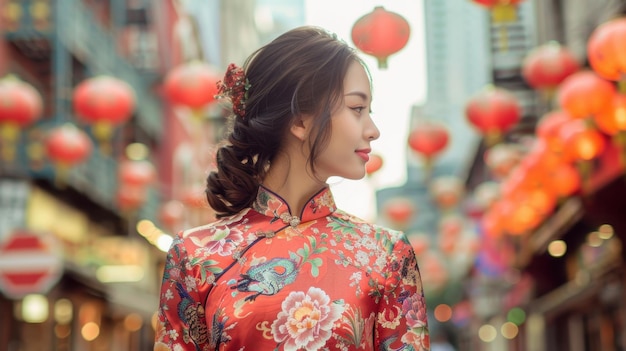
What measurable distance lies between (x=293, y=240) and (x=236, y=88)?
459mm

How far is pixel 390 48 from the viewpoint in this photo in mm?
8461

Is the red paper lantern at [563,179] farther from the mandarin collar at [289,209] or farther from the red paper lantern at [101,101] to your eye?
the mandarin collar at [289,209]

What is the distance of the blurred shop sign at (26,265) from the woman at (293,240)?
8128 millimetres

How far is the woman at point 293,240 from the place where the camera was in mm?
2537

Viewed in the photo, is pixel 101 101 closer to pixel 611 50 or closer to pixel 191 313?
pixel 611 50

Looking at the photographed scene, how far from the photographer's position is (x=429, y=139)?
15.8 meters

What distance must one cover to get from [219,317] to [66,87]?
20287 mm

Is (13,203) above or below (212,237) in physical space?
below

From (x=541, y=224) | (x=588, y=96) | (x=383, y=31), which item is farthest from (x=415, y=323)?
(x=541, y=224)

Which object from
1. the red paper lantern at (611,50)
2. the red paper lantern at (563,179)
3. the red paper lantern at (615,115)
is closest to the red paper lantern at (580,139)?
the red paper lantern at (615,115)

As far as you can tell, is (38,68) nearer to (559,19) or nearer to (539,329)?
(559,19)

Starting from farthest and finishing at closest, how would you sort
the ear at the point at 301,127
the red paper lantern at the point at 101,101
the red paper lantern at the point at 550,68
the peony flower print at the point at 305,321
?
1. the red paper lantern at the point at 101,101
2. the red paper lantern at the point at 550,68
3. the ear at the point at 301,127
4. the peony flower print at the point at 305,321

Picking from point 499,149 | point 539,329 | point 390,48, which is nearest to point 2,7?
point 499,149

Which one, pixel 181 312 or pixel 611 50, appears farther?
pixel 611 50
